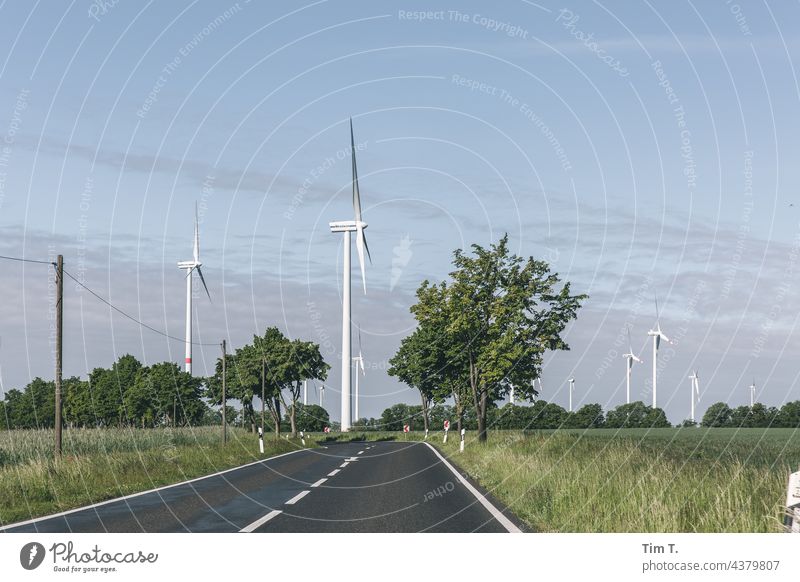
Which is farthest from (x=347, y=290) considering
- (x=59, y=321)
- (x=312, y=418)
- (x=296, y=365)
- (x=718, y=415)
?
(x=312, y=418)

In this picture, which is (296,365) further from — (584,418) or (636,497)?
(636,497)

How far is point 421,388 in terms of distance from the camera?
84750mm

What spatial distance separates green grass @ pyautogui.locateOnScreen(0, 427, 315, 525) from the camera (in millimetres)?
16297

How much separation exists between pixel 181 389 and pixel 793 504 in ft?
292

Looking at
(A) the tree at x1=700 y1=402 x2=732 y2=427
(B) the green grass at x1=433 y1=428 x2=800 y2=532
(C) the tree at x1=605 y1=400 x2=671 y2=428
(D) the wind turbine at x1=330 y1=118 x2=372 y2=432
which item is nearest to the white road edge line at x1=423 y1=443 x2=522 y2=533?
(B) the green grass at x1=433 y1=428 x2=800 y2=532

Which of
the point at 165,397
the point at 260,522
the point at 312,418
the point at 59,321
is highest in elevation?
the point at 59,321

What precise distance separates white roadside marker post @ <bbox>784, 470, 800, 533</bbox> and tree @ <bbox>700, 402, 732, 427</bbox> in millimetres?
105565

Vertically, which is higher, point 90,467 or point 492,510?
point 492,510

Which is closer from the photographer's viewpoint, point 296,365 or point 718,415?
point 296,365

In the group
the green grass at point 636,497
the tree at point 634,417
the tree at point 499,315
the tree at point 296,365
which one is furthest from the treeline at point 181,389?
the green grass at point 636,497

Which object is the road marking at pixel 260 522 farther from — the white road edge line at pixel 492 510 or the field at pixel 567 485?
the field at pixel 567 485

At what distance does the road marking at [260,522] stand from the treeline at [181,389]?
5474 centimetres

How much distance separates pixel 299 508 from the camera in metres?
14.1
